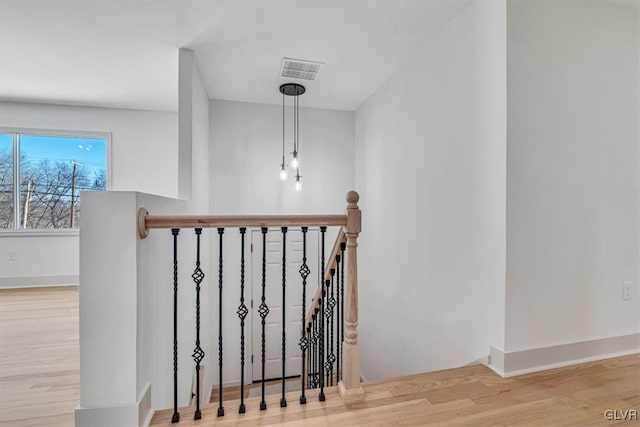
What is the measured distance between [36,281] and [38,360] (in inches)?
102

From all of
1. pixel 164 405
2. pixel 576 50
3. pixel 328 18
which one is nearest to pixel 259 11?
pixel 328 18

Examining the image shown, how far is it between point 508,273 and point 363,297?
2.41 metres

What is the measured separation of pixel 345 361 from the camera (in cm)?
171

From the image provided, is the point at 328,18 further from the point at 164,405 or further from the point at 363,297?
the point at 363,297

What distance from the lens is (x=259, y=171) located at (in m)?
4.16

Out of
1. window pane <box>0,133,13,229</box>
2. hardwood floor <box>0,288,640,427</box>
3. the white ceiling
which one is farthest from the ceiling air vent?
window pane <box>0,133,13,229</box>

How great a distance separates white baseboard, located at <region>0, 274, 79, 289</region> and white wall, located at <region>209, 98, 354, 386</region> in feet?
7.28

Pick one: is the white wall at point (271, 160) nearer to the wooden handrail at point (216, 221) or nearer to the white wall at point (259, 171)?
the white wall at point (259, 171)

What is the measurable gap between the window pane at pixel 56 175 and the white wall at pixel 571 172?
4987mm

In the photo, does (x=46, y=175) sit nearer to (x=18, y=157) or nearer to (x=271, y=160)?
(x=18, y=157)

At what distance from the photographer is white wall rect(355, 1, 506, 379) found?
1985 millimetres

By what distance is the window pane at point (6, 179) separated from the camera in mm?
4164

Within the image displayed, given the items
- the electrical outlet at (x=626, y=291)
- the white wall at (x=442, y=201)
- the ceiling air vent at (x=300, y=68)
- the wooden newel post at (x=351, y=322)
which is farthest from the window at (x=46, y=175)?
the electrical outlet at (x=626, y=291)

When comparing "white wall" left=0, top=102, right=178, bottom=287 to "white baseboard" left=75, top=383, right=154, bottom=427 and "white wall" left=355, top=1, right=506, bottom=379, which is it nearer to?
Result: "white wall" left=355, top=1, right=506, bottom=379
